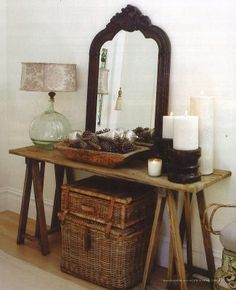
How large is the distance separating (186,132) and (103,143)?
1.71 ft

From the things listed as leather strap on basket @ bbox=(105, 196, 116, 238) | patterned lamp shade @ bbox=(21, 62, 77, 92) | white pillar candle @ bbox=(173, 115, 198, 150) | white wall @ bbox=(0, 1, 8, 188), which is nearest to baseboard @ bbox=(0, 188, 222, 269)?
white wall @ bbox=(0, 1, 8, 188)

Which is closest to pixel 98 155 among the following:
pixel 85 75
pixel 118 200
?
pixel 118 200

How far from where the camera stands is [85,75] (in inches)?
116

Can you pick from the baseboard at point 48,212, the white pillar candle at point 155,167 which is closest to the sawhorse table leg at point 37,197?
the baseboard at point 48,212

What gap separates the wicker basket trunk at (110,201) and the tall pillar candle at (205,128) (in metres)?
0.39

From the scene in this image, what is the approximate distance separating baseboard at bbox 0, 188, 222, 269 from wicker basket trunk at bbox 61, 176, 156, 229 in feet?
1.04

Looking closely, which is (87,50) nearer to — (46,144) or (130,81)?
(130,81)

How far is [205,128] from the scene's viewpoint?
2.26 metres

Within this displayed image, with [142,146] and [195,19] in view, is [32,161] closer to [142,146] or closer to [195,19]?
[142,146]

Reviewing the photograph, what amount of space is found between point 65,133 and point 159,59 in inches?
32.1

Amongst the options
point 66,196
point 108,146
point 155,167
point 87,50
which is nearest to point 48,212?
point 66,196

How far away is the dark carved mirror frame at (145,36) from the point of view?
8.20 feet

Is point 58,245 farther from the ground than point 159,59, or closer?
closer

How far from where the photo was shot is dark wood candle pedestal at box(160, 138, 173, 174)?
231 cm
